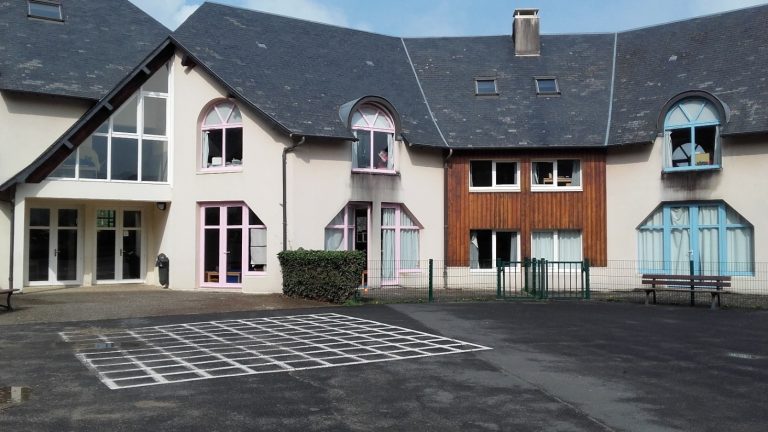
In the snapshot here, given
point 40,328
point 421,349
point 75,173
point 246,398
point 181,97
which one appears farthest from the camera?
point 181,97

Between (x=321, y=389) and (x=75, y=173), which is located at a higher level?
(x=75, y=173)

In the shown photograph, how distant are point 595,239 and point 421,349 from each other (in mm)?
12919

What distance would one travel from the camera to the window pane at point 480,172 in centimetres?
2281

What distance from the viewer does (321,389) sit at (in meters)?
7.96

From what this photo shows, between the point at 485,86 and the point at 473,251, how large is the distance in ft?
19.6

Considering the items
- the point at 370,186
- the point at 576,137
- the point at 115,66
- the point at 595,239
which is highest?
the point at 115,66

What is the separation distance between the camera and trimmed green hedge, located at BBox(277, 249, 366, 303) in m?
16.9

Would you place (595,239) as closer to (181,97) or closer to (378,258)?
(378,258)

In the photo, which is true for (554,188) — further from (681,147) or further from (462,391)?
(462,391)

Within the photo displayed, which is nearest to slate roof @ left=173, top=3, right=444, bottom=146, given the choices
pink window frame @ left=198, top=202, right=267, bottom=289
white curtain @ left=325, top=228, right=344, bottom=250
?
white curtain @ left=325, top=228, right=344, bottom=250

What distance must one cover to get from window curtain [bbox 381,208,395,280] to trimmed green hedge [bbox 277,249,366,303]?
410cm

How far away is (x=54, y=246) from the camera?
20.5m

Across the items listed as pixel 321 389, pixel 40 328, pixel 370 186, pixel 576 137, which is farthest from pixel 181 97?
pixel 321 389

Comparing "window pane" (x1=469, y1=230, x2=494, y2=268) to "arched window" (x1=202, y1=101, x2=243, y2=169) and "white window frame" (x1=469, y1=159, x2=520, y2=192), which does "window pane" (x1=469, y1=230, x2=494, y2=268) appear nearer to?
"white window frame" (x1=469, y1=159, x2=520, y2=192)
